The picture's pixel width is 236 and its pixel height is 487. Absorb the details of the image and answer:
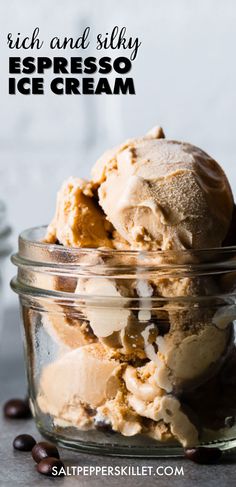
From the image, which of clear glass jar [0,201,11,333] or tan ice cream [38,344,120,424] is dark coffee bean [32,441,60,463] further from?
clear glass jar [0,201,11,333]

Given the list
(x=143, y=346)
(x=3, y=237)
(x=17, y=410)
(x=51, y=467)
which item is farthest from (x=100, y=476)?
(x=3, y=237)

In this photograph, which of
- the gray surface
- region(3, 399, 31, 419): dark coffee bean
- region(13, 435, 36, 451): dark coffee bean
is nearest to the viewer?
the gray surface

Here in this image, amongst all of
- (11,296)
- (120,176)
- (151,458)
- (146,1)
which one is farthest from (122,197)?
(11,296)

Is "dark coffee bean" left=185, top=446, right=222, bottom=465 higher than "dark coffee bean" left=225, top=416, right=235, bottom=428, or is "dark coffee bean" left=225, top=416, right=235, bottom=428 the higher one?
"dark coffee bean" left=225, top=416, right=235, bottom=428

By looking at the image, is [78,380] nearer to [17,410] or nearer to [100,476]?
[100,476]

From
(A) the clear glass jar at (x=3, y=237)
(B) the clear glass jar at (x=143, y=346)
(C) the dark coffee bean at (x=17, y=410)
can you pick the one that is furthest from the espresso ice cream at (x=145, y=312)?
(A) the clear glass jar at (x=3, y=237)

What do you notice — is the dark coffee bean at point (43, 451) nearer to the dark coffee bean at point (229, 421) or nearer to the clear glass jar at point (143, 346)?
the clear glass jar at point (143, 346)

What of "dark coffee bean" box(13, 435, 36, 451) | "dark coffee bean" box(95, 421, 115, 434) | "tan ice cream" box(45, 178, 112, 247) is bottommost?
"dark coffee bean" box(13, 435, 36, 451)

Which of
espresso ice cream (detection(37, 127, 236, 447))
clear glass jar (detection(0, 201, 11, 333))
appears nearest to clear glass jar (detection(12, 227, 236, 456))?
espresso ice cream (detection(37, 127, 236, 447))

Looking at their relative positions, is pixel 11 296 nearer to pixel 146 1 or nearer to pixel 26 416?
pixel 146 1
